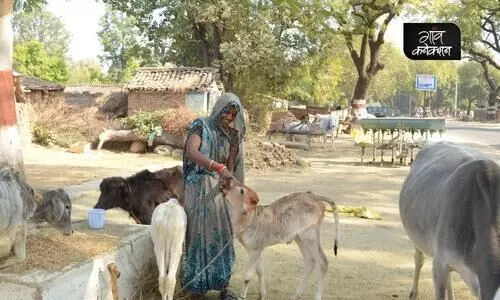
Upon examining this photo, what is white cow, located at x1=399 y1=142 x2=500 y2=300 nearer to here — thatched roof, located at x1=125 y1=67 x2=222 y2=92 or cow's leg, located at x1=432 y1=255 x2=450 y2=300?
cow's leg, located at x1=432 y1=255 x2=450 y2=300

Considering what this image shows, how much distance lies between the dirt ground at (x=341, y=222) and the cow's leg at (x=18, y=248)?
180cm

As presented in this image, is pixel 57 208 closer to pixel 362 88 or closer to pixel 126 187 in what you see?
pixel 126 187

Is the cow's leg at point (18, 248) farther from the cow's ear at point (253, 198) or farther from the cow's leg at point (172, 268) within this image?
the cow's ear at point (253, 198)

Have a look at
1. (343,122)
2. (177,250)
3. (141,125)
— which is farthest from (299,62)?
(177,250)

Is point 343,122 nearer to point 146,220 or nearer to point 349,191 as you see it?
point 349,191

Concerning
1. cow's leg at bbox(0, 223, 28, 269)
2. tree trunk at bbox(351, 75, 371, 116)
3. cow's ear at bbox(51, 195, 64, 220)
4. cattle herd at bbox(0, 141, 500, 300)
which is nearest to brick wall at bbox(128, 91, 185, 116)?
tree trunk at bbox(351, 75, 371, 116)

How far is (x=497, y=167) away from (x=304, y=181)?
32.9 ft

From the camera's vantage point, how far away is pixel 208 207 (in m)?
4.55

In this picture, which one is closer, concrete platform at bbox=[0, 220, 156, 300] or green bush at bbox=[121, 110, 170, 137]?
concrete platform at bbox=[0, 220, 156, 300]

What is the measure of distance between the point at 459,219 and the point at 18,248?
290 cm

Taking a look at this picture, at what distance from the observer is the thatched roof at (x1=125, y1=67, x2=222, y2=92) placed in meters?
22.6

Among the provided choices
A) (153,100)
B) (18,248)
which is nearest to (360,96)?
(153,100)

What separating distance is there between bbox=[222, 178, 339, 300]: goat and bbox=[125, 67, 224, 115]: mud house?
1744cm

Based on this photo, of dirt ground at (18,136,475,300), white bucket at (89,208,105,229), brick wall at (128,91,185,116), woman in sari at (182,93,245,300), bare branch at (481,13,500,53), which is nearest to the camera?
woman in sari at (182,93,245,300)
